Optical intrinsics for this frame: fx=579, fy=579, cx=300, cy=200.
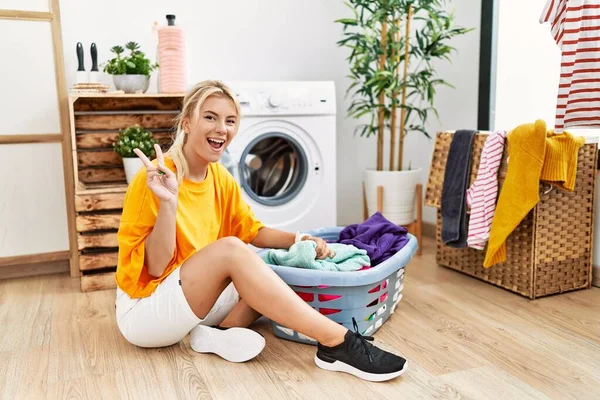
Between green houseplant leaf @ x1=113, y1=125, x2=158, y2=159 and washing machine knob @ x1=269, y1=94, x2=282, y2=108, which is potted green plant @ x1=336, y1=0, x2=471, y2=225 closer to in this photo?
washing machine knob @ x1=269, y1=94, x2=282, y2=108

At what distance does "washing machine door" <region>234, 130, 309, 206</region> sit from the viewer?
280cm

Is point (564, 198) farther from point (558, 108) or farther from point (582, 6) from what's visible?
point (582, 6)

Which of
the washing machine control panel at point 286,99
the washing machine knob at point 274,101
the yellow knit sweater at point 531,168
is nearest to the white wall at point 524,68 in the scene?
the yellow knit sweater at point 531,168

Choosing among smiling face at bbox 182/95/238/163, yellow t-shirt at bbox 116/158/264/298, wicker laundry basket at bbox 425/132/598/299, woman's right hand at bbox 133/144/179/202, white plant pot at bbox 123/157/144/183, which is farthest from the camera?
white plant pot at bbox 123/157/144/183

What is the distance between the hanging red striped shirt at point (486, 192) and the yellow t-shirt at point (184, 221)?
2.99 ft

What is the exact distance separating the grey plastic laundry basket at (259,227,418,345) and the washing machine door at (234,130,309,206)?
3.34 feet

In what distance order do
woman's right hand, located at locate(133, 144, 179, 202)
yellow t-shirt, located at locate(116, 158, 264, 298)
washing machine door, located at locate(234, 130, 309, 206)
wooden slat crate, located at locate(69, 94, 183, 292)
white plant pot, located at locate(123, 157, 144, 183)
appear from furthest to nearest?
1. washing machine door, located at locate(234, 130, 309, 206)
2. white plant pot, located at locate(123, 157, 144, 183)
3. wooden slat crate, located at locate(69, 94, 183, 292)
4. yellow t-shirt, located at locate(116, 158, 264, 298)
5. woman's right hand, located at locate(133, 144, 179, 202)

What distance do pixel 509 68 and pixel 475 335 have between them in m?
1.57

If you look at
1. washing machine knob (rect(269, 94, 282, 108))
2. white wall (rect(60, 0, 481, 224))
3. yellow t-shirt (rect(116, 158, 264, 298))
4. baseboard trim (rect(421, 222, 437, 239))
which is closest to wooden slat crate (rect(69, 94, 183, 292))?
white wall (rect(60, 0, 481, 224))

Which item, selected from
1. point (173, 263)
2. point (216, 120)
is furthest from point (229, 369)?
point (216, 120)

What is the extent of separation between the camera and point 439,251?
2738 mm

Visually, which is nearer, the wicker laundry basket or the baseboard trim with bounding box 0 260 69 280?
the wicker laundry basket

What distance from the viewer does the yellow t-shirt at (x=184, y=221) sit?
159 centimetres

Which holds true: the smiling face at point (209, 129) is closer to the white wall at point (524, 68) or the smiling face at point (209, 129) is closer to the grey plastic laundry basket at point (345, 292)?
the grey plastic laundry basket at point (345, 292)
